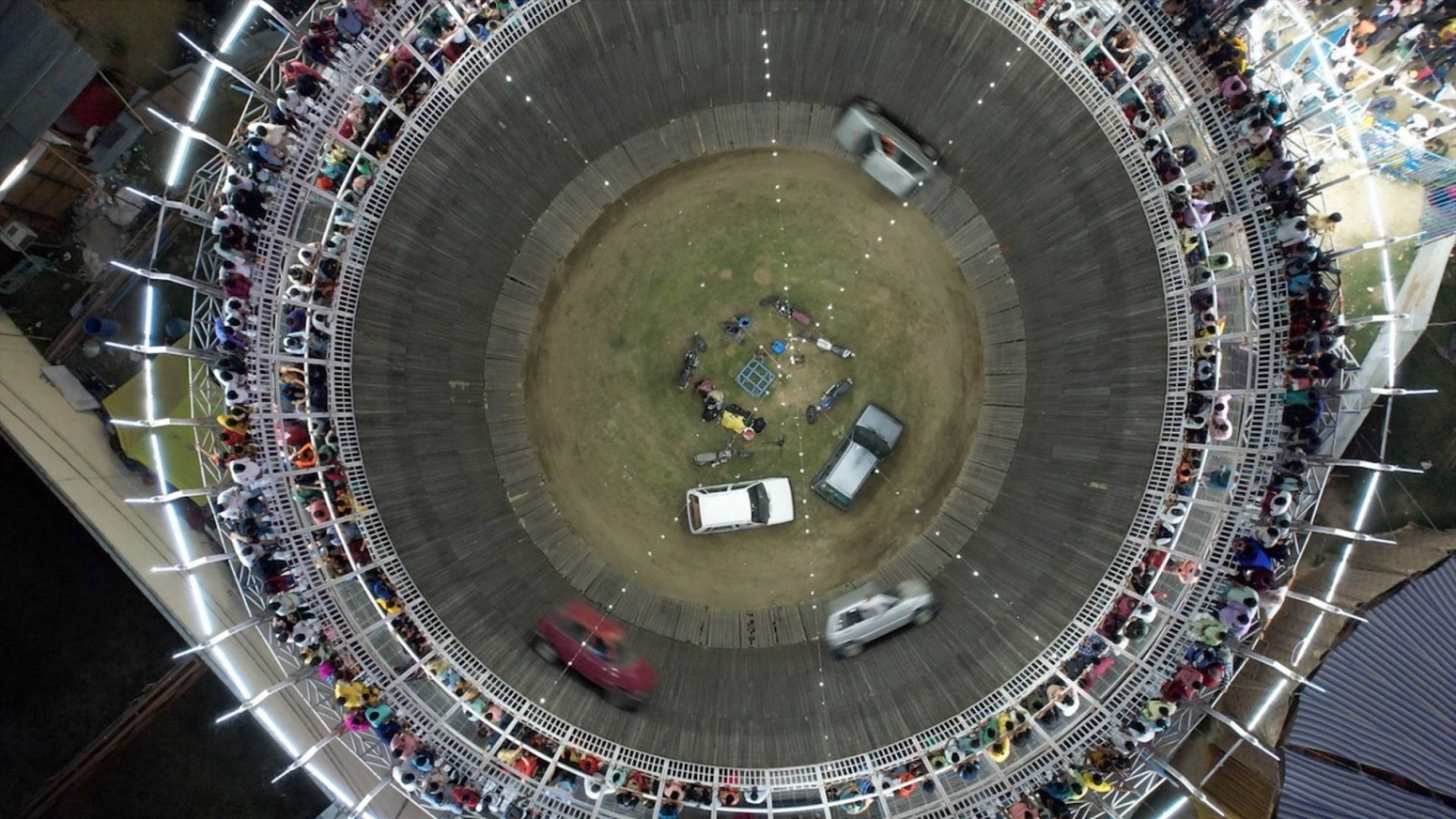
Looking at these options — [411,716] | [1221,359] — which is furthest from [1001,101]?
[411,716]

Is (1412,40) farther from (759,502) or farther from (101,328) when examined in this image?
(101,328)

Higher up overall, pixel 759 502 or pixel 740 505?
pixel 759 502

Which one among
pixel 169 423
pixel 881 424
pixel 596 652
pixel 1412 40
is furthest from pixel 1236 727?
pixel 169 423

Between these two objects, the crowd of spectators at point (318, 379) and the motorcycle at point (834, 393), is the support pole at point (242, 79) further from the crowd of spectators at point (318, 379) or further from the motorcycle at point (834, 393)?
the motorcycle at point (834, 393)

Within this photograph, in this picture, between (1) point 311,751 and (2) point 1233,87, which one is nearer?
(1) point 311,751

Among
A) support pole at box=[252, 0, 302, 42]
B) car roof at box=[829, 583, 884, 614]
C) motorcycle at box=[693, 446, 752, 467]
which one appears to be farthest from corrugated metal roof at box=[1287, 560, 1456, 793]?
support pole at box=[252, 0, 302, 42]

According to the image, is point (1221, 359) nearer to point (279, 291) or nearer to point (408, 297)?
point (408, 297)
